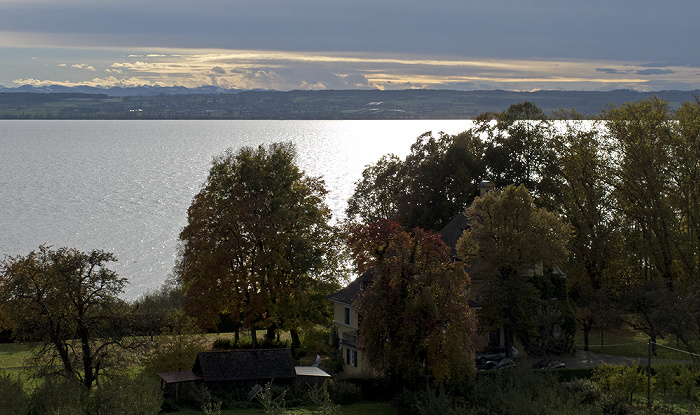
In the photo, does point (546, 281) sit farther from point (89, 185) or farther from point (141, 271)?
point (89, 185)

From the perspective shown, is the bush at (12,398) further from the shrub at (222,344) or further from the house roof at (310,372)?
the shrub at (222,344)

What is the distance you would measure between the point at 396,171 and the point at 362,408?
3143 centimetres

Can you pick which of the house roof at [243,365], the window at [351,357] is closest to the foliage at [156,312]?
the house roof at [243,365]

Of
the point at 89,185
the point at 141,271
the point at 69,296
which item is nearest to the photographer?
the point at 69,296

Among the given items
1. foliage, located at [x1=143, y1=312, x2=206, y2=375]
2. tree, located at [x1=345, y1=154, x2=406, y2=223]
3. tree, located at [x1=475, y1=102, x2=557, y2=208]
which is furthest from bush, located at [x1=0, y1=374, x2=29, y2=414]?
tree, located at [x1=475, y1=102, x2=557, y2=208]

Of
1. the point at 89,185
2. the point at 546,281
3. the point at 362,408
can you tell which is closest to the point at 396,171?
the point at 546,281

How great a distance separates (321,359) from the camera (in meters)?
48.8

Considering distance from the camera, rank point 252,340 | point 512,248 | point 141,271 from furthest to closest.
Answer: point 141,271
point 252,340
point 512,248

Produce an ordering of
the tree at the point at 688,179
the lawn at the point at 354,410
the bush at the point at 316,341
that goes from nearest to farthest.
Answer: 1. the lawn at the point at 354,410
2. the bush at the point at 316,341
3. the tree at the point at 688,179

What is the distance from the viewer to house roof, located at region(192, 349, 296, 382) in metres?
39.4

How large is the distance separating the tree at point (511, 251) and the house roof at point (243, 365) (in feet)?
41.0

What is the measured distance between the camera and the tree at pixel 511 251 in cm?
4397

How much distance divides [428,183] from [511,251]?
17.1 m

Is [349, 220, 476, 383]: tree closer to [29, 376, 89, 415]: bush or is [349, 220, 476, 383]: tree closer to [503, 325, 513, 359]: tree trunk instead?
[503, 325, 513, 359]: tree trunk
